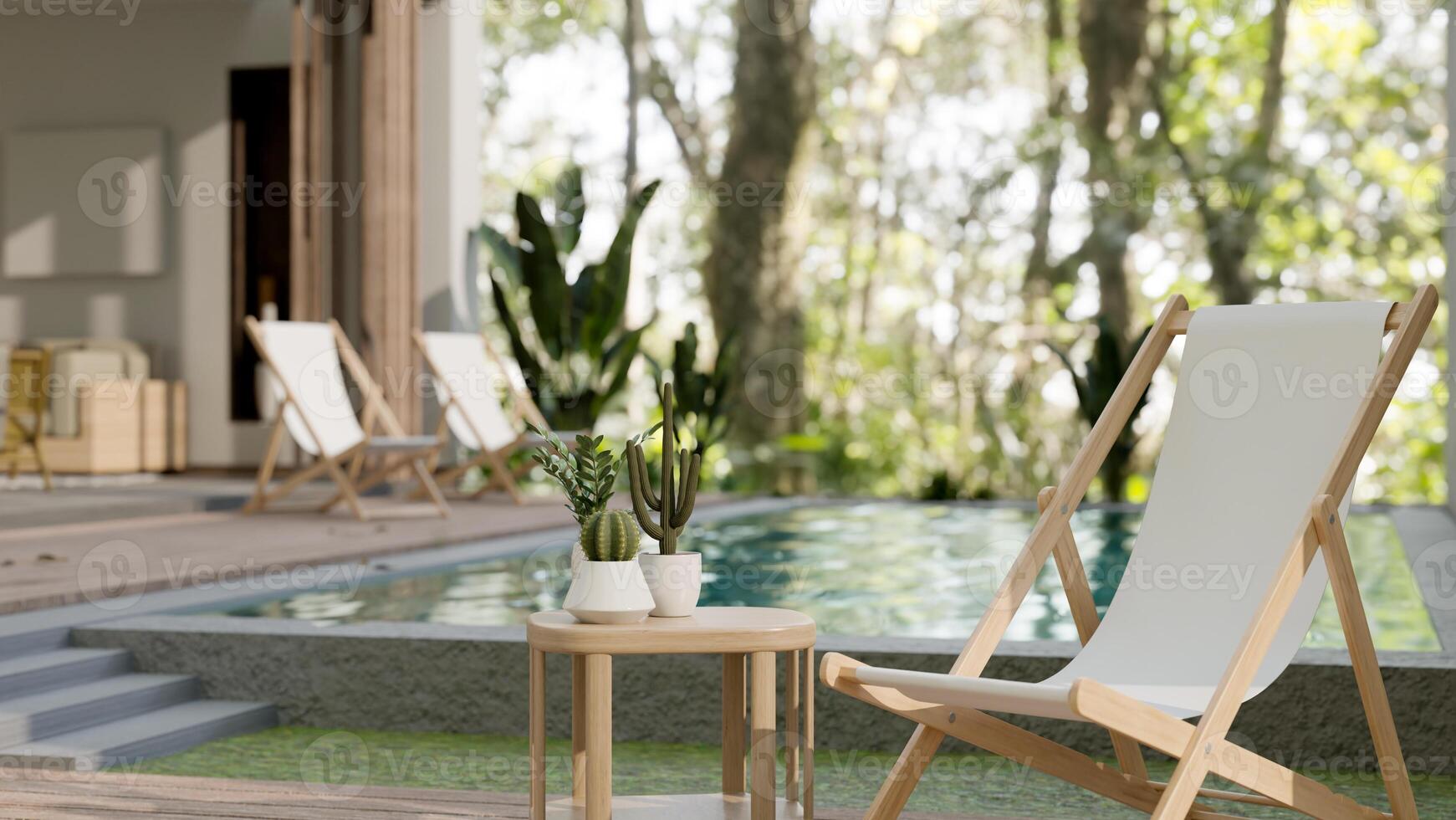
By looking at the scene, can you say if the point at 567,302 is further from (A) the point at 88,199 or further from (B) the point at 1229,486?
(B) the point at 1229,486

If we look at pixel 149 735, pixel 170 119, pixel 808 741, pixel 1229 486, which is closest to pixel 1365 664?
pixel 1229 486

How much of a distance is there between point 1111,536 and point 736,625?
503 centimetres

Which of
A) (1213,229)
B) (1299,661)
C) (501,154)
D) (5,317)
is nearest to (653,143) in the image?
(501,154)

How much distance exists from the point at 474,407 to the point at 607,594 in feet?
19.7

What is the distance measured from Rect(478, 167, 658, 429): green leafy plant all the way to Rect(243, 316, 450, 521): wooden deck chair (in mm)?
1899

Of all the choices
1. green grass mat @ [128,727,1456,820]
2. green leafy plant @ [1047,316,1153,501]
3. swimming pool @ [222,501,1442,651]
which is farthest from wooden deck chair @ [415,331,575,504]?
green grass mat @ [128,727,1456,820]

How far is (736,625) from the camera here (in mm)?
2111

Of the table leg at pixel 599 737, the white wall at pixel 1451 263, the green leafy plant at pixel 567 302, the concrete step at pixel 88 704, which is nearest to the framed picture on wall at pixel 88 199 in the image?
the green leafy plant at pixel 567 302

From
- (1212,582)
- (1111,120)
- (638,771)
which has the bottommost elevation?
(638,771)

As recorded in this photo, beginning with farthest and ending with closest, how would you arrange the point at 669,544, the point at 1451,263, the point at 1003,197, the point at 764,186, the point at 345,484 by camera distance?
the point at 1003,197
the point at 764,186
the point at 1451,263
the point at 345,484
the point at 669,544

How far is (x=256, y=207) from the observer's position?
9.74 m

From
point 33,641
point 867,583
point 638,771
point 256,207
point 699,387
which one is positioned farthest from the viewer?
point 256,207

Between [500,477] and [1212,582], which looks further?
[500,477]

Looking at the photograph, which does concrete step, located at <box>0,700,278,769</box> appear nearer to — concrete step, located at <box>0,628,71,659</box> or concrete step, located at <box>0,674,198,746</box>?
concrete step, located at <box>0,674,198,746</box>
